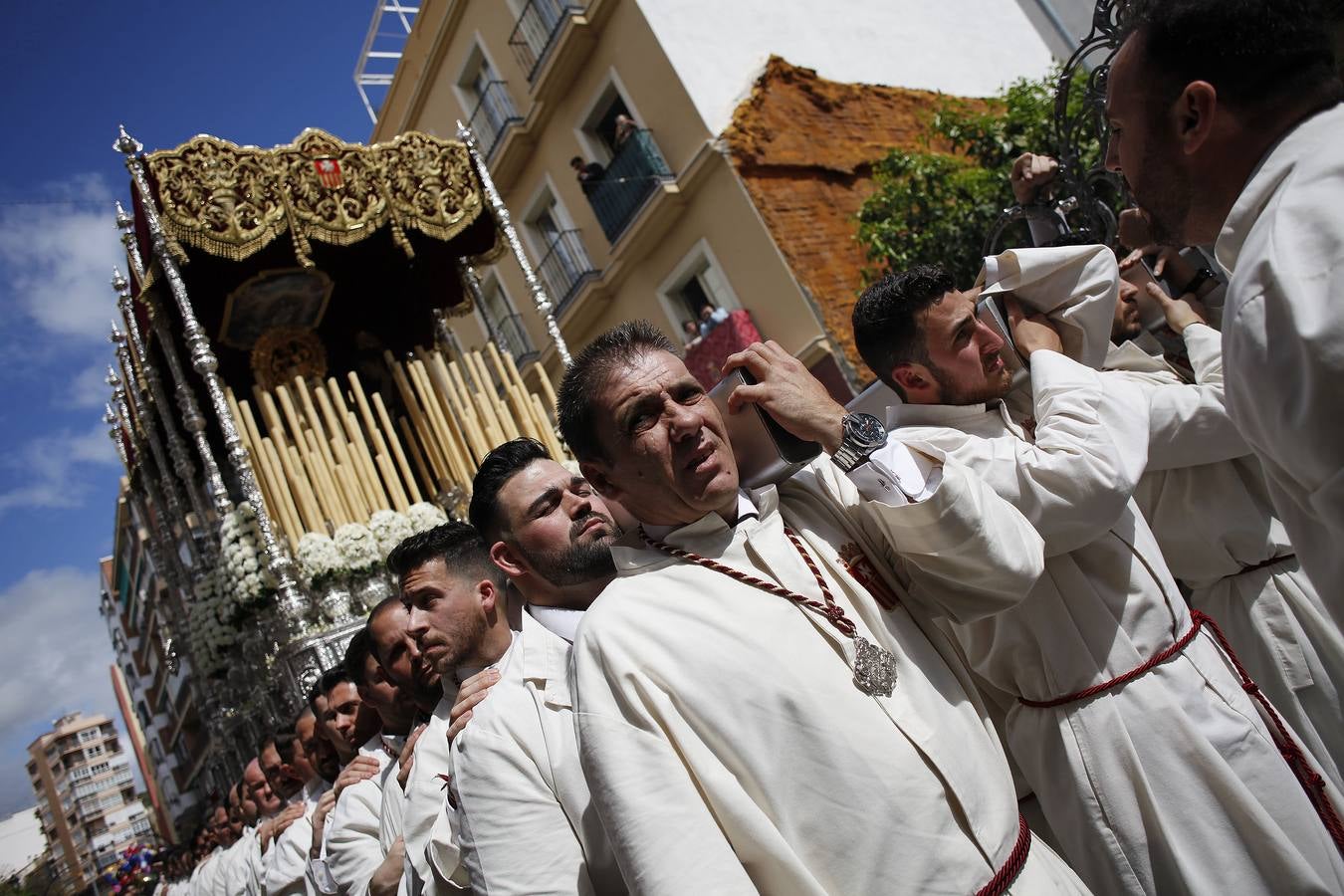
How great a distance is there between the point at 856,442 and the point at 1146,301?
1841 mm

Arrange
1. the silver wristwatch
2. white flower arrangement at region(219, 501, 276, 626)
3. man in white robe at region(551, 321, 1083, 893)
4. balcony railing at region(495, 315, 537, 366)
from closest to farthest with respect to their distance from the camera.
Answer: man in white robe at region(551, 321, 1083, 893) < the silver wristwatch < white flower arrangement at region(219, 501, 276, 626) < balcony railing at region(495, 315, 537, 366)

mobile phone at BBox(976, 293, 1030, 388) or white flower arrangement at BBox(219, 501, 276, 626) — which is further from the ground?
white flower arrangement at BBox(219, 501, 276, 626)

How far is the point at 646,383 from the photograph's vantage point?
1.97 meters

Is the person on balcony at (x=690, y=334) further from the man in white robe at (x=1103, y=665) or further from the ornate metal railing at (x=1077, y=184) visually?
the man in white robe at (x=1103, y=665)

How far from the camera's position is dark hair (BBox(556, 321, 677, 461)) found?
2031 mm

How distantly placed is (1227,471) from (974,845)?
153 cm

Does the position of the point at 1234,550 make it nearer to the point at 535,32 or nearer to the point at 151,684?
the point at 535,32

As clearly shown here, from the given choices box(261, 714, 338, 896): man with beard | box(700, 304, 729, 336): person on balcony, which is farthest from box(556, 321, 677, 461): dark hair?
box(700, 304, 729, 336): person on balcony

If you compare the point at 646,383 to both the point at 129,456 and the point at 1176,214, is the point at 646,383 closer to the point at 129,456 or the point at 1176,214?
the point at 1176,214

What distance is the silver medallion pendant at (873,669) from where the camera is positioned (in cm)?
171

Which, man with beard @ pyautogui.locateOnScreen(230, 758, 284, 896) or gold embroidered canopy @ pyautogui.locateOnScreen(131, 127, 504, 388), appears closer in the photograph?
man with beard @ pyautogui.locateOnScreen(230, 758, 284, 896)

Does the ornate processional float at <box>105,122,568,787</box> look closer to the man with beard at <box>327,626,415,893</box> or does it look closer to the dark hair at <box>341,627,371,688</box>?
the dark hair at <box>341,627,371,688</box>

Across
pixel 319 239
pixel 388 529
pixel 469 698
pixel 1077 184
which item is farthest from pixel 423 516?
pixel 1077 184

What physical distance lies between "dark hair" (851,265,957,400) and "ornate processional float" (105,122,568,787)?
444cm
